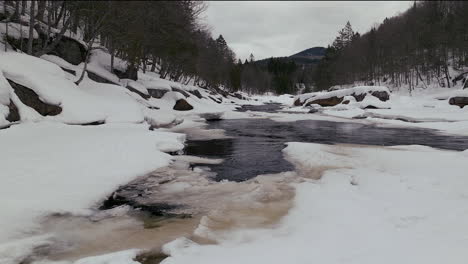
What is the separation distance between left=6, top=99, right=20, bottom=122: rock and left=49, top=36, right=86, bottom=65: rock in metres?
11.2

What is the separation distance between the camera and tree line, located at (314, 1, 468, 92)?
1783 inches

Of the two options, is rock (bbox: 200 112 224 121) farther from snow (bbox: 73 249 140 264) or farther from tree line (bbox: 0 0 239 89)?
snow (bbox: 73 249 140 264)

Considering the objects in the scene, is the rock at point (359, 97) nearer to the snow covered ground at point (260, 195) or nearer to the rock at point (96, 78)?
the rock at point (96, 78)

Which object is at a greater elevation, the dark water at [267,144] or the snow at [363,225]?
the dark water at [267,144]

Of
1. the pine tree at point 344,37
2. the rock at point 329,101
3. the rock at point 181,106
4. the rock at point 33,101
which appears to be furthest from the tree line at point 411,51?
the rock at point 33,101

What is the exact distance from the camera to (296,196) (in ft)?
19.8

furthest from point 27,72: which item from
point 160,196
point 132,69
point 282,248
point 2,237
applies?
point 132,69

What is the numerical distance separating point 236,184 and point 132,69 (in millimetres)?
21429

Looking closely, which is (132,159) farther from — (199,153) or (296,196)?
(296,196)

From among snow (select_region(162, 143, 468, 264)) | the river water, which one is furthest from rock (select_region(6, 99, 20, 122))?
snow (select_region(162, 143, 468, 264))

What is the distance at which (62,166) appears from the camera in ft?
22.6

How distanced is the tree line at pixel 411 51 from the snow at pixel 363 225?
44.7 meters

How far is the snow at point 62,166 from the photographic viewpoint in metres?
4.90

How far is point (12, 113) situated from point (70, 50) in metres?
12.2
